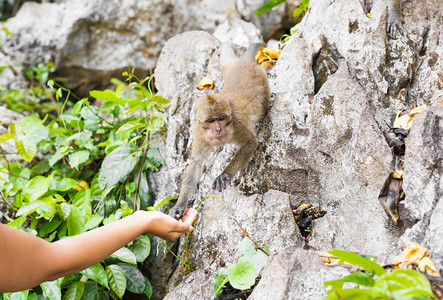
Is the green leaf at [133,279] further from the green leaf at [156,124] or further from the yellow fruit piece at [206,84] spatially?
the yellow fruit piece at [206,84]

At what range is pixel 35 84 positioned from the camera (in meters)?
7.44

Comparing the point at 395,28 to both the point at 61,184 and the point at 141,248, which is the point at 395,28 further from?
the point at 61,184

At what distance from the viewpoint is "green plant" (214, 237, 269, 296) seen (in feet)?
8.33

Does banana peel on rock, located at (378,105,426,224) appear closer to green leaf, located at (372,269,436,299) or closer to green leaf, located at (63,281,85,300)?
green leaf, located at (372,269,436,299)

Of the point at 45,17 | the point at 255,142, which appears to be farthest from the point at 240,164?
the point at 45,17

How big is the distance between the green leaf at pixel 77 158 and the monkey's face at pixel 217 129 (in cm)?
150

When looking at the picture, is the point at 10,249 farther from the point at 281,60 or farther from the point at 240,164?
the point at 281,60

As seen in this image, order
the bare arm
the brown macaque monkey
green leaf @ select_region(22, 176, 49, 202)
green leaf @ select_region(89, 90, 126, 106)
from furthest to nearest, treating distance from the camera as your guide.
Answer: green leaf @ select_region(89, 90, 126, 106)
green leaf @ select_region(22, 176, 49, 202)
the brown macaque monkey
the bare arm

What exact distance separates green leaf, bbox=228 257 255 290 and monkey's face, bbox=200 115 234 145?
1501mm

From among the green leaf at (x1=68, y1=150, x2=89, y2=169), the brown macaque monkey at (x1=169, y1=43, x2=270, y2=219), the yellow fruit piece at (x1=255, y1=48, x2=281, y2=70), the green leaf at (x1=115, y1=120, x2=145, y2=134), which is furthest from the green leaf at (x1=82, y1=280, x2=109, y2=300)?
the yellow fruit piece at (x1=255, y1=48, x2=281, y2=70)

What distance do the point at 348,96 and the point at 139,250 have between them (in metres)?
2.41

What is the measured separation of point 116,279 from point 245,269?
1490 millimetres

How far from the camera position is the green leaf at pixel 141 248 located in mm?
3775

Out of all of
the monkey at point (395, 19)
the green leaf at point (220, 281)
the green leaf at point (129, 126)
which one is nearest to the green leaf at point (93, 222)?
the green leaf at point (129, 126)
